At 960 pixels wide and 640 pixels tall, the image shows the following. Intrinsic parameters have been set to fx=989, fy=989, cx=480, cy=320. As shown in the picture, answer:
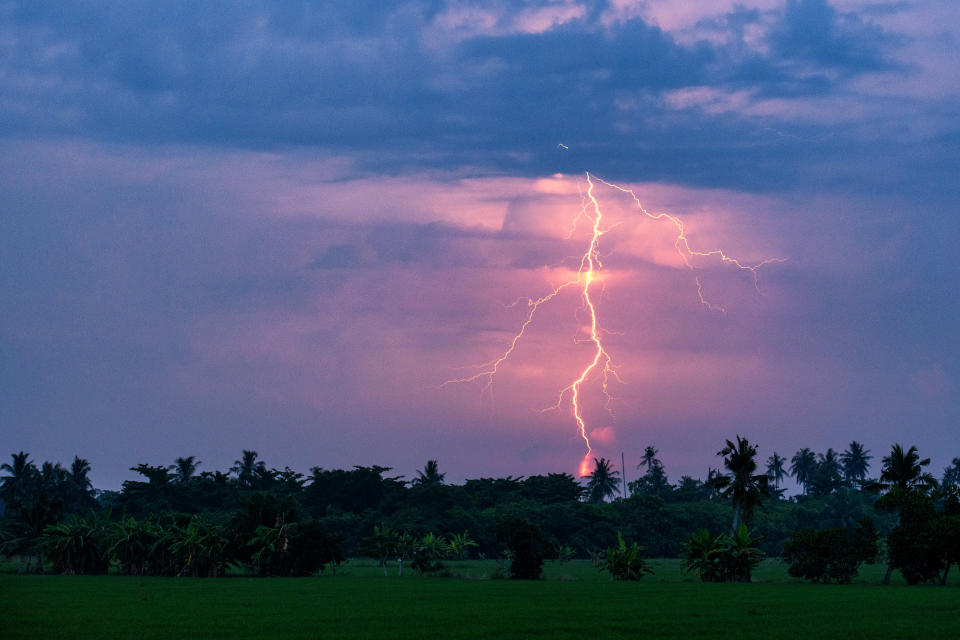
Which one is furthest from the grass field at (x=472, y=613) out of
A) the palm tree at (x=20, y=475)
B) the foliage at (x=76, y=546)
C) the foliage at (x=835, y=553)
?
the palm tree at (x=20, y=475)

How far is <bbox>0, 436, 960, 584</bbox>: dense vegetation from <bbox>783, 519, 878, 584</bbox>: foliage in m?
0.08

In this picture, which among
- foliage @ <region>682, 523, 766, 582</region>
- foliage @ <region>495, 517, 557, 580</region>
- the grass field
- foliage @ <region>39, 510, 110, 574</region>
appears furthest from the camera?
foliage @ <region>39, 510, 110, 574</region>

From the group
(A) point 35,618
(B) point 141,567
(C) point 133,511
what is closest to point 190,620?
(A) point 35,618

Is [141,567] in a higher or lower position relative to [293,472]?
lower

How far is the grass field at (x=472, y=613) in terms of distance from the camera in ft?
92.2

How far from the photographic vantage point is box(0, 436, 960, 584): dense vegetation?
62.8m

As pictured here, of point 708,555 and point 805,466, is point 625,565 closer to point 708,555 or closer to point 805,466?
point 708,555

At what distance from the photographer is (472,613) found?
34.8 metres

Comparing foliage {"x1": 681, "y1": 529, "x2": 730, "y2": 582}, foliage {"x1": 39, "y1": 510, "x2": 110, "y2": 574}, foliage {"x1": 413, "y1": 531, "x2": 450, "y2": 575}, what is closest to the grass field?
foliage {"x1": 681, "y1": 529, "x2": 730, "y2": 582}

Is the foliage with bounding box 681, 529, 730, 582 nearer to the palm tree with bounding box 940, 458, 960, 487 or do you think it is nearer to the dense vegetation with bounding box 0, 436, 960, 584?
the dense vegetation with bounding box 0, 436, 960, 584

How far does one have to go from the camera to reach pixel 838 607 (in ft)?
125

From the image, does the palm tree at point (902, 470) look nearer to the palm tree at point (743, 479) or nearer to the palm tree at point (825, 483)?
the palm tree at point (743, 479)

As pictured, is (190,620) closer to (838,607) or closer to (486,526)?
(838,607)

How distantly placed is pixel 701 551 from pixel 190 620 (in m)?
40.8
